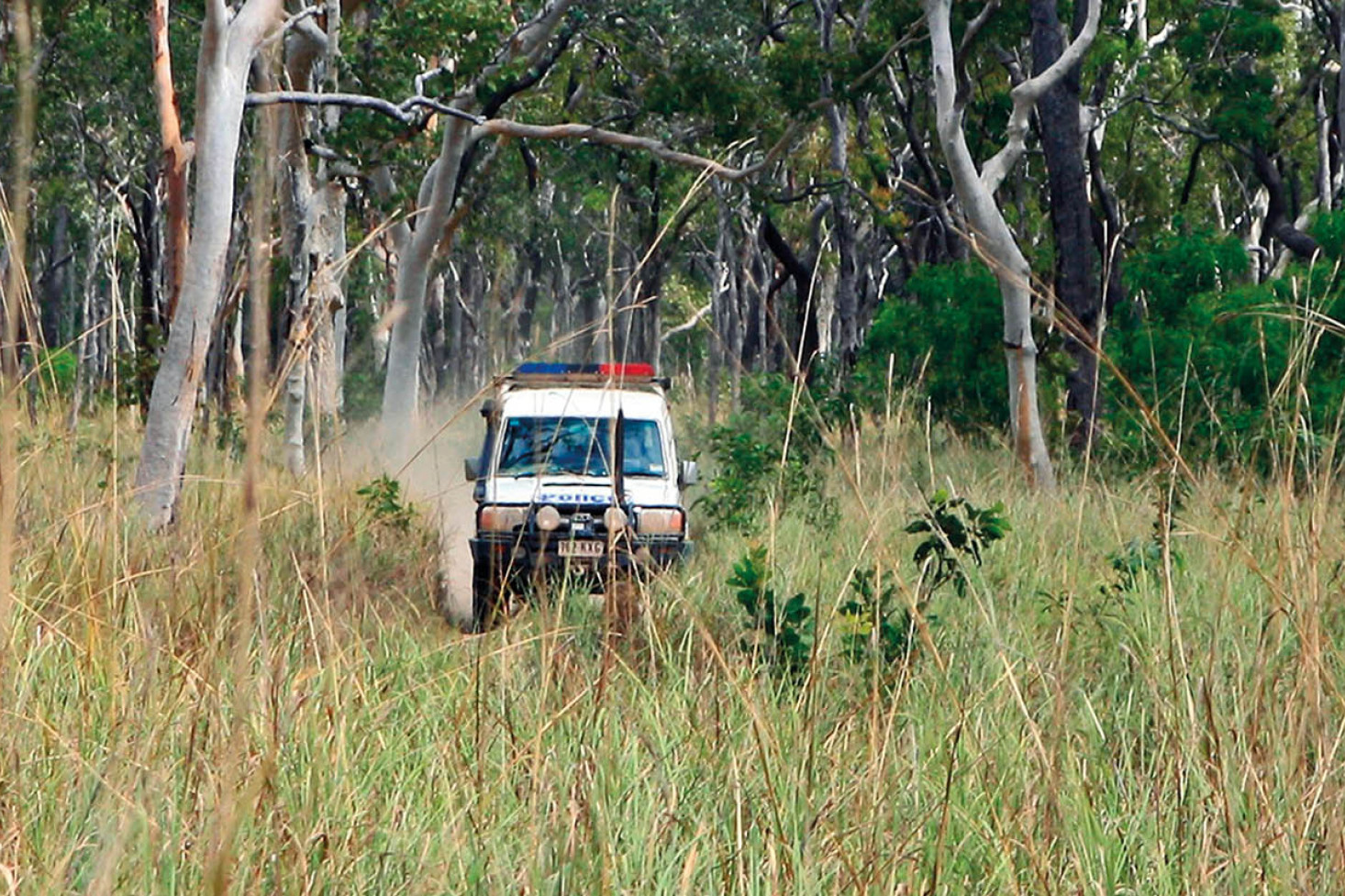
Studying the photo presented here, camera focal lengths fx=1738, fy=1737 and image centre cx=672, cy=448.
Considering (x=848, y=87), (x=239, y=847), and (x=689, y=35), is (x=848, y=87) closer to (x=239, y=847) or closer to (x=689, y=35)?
(x=689, y=35)

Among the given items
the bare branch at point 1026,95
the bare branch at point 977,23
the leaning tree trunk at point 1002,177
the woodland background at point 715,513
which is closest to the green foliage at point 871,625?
the woodland background at point 715,513

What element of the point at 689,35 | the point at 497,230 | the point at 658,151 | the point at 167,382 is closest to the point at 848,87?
the point at 689,35

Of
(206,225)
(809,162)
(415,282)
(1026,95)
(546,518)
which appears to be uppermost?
(809,162)

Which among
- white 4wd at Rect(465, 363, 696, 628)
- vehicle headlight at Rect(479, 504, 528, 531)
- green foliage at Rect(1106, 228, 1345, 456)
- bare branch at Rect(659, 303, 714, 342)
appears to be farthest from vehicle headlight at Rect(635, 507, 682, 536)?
green foliage at Rect(1106, 228, 1345, 456)

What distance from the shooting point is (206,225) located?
31.0 ft

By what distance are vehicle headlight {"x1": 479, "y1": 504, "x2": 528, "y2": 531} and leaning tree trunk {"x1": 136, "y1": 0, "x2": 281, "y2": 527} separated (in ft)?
5.38

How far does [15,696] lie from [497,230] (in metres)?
31.9

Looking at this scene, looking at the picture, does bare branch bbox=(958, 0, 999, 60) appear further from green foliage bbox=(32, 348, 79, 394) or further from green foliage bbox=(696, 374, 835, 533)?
green foliage bbox=(32, 348, 79, 394)

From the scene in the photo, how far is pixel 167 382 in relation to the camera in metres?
9.46

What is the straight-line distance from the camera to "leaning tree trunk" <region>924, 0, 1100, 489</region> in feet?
42.0

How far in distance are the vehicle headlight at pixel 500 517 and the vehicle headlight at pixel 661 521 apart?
0.72m

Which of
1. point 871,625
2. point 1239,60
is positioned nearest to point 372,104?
point 871,625

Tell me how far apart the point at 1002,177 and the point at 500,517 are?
18.4ft

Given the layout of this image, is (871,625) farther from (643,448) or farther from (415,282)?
(415,282)
